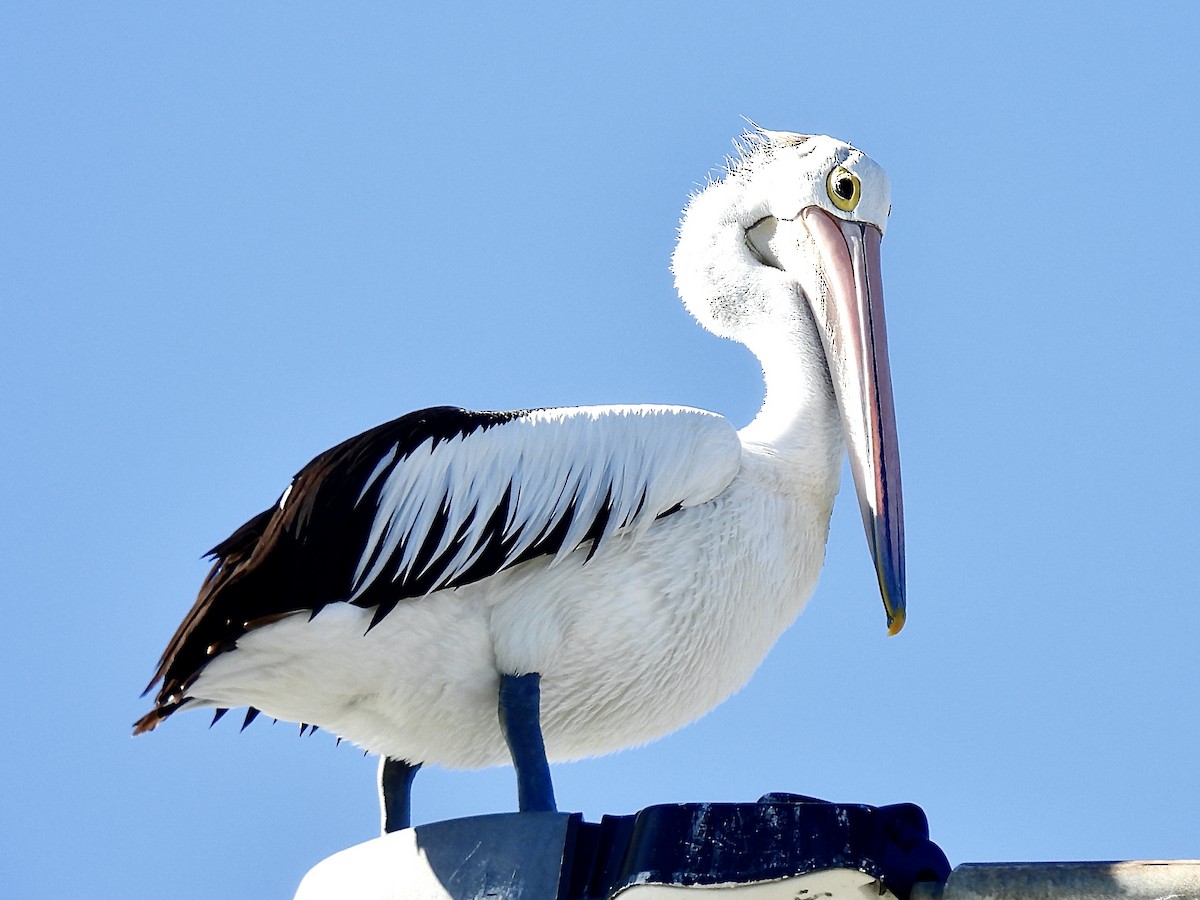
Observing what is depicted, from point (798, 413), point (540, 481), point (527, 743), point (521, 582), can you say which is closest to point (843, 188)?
point (798, 413)

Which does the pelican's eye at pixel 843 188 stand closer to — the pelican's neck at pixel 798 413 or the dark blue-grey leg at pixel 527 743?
the pelican's neck at pixel 798 413

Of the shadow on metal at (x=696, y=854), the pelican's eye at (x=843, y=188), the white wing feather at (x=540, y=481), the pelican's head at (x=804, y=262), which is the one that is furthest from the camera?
the pelican's eye at (x=843, y=188)

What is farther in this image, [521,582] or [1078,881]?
[521,582]

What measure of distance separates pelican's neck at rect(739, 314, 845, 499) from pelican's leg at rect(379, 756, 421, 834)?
4.97 ft

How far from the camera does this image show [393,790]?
631 centimetres

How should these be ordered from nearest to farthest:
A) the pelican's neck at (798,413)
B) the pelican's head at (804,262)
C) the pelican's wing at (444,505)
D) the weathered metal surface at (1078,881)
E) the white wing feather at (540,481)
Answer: the weathered metal surface at (1078,881)
the pelican's wing at (444,505)
the white wing feather at (540,481)
the pelican's neck at (798,413)
the pelican's head at (804,262)

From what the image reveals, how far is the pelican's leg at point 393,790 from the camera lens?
20.7 feet

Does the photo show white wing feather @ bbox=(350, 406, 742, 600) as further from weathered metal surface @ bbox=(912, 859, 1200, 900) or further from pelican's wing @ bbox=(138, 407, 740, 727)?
weathered metal surface @ bbox=(912, 859, 1200, 900)

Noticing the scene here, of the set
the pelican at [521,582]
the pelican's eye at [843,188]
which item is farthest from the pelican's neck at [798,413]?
the pelican's eye at [843,188]

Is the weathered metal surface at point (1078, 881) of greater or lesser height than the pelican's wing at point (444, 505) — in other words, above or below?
below

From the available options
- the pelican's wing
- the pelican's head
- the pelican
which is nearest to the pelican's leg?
the pelican

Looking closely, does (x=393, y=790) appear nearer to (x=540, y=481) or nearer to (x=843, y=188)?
(x=540, y=481)

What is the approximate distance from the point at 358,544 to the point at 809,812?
5.54 feet

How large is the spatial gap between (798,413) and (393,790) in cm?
180
